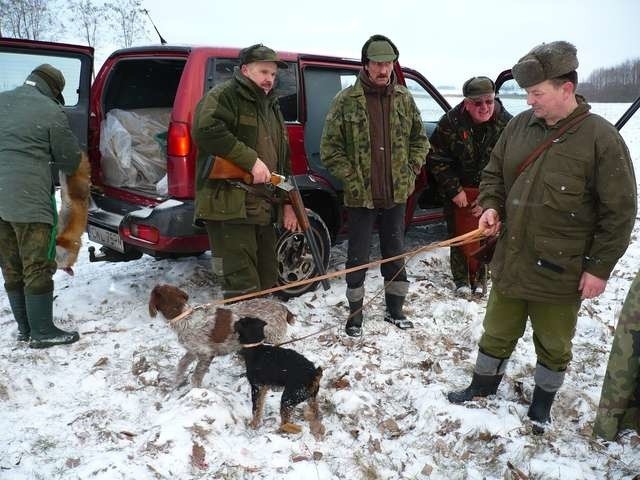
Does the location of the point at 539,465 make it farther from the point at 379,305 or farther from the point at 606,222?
the point at 379,305

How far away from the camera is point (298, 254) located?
451 centimetres

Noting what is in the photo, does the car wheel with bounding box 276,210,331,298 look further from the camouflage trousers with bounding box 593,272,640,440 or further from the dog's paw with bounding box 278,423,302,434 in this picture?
the camouflage trousers with bounding box 593,272,640,440

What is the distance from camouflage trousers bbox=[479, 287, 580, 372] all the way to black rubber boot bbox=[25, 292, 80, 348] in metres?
3.02

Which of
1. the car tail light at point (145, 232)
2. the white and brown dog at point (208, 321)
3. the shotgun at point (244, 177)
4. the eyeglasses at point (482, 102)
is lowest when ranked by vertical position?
the white and brown dog at point (208, 321)

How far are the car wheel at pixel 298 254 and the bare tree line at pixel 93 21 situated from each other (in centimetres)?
1891

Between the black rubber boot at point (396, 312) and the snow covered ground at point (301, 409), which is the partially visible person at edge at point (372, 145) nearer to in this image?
the black rubber boot at point (396, 312)

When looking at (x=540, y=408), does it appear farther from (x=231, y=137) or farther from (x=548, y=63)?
(x=231, y=137)

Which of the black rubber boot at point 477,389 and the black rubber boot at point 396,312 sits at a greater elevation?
the black rubber boot at point 396,312

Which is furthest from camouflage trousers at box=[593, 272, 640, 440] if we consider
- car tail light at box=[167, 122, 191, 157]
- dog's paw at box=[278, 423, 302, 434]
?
car tail light at box=[167, 122, 191, 157]

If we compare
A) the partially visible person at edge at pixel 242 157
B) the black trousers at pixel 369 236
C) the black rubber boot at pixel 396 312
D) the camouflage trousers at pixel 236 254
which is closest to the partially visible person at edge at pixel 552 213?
the black trousers at pixel 369 236

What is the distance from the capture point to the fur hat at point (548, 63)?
7.48 feet

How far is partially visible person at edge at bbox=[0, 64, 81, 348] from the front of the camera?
131 inches

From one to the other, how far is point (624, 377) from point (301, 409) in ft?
5.66

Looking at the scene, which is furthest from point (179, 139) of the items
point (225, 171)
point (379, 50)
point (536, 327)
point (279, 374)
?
point (536, 327)
